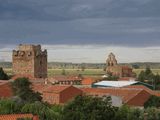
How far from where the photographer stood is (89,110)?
40.8m

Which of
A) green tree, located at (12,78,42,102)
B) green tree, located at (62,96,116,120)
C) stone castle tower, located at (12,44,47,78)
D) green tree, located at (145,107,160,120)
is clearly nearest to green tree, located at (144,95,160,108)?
green tree, located at (145,107,160,120)

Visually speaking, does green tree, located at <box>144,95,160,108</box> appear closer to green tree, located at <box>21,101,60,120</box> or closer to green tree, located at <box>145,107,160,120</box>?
green tree, located at <box>145,107,160,120</box>

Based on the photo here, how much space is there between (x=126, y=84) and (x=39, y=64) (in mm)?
58495

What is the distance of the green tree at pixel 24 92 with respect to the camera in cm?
8356

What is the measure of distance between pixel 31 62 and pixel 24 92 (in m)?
79.7

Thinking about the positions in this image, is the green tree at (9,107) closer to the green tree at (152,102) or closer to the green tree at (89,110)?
the green tree at (89,110)

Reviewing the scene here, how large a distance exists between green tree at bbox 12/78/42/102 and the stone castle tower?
7033 cm

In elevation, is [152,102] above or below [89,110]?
below

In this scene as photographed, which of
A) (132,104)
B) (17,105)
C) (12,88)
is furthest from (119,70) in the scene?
(17,105)

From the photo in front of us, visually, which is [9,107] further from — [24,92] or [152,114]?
[24,92]

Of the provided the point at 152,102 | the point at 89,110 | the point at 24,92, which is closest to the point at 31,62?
the point at 24,92

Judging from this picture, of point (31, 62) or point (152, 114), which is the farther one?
point (31, 62)

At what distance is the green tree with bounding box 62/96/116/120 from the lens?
4038 cm

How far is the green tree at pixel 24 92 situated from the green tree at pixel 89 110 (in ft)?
128
